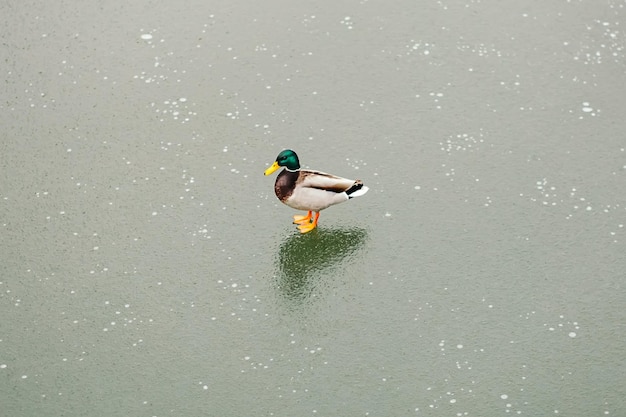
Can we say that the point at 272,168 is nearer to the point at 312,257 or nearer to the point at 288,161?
the point at 288,161

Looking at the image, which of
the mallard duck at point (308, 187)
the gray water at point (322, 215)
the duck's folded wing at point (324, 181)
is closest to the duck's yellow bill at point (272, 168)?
the mallard duck at point (308, 187)

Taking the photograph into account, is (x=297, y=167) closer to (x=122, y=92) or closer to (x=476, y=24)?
(x=122, y=92)

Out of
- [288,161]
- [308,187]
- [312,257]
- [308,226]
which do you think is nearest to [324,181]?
[308,187]

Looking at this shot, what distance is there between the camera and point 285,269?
5.64m

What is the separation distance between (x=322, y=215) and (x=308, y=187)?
1.29ft

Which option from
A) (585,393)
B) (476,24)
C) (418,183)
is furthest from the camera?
(476,24)

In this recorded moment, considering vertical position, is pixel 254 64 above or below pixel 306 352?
above

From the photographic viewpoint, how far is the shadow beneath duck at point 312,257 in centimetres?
554

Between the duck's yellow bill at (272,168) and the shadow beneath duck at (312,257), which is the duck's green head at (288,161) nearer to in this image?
the duck's yellow bill at (272,168)

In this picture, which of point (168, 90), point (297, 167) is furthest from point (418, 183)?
point (168, 90)

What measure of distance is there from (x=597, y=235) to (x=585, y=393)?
122cm

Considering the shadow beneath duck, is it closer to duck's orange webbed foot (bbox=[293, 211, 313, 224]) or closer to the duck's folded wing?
duck's orange webbed foot (bbox=[293, 211, 313, 224])

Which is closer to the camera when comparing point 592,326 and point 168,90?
point 592,326

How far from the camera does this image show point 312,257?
18.8 feet
